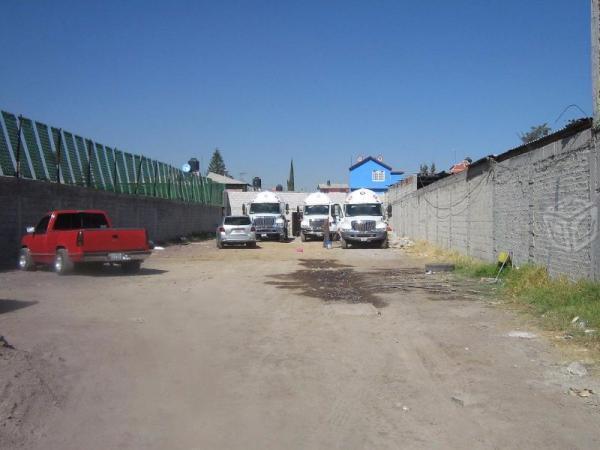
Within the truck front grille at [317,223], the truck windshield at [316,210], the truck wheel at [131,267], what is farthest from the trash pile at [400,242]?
the truck wheel at [131,267]

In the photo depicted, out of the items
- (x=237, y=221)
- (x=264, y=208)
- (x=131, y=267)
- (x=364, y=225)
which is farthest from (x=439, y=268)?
(x=264, y=208)

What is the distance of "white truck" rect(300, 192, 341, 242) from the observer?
123 feet

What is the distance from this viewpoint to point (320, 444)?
4.39 meters

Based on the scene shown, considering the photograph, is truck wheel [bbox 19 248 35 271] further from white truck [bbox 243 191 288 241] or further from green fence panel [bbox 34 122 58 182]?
white truck [bbox 243 191 288 241]

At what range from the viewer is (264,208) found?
37.5 m

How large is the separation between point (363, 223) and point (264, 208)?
9629 mm

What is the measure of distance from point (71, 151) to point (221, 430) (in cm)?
2152

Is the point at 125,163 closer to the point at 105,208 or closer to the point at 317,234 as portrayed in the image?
the point at 105,208

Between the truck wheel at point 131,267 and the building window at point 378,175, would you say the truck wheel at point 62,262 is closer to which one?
the truck wheel at point 131,267

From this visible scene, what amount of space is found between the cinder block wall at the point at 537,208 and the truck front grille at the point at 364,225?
7.91 meters

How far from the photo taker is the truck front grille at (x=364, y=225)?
2984 cm

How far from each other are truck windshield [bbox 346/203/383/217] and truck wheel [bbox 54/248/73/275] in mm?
18936

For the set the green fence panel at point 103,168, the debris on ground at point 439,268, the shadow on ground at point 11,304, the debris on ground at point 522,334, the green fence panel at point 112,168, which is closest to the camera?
the debris on ground at point 522,334

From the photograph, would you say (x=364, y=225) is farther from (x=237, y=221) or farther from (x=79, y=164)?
(x=79, y=164)
